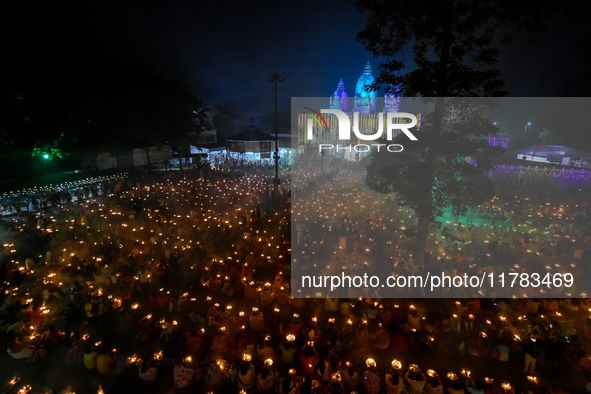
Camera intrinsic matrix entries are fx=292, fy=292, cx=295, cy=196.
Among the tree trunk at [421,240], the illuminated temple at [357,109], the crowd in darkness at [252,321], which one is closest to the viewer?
the crowd in darkness at [252,321]

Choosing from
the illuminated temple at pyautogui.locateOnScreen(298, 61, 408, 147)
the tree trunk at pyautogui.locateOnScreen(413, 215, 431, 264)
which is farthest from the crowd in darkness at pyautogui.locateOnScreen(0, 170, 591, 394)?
the illuminated temple at pyautogui.locateOnScreen(298, 61, 408, 147)

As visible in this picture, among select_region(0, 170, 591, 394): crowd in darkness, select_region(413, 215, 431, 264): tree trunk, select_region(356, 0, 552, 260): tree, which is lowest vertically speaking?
select_region(0, 170, 591, 394): crowd in darkness

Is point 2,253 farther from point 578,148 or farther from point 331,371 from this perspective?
point 578,148

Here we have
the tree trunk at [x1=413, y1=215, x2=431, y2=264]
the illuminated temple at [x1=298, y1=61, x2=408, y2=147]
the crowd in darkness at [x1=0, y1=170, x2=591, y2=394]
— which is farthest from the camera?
the illuminated temple at [x1=298, y1=61, x2=408, y2=147]

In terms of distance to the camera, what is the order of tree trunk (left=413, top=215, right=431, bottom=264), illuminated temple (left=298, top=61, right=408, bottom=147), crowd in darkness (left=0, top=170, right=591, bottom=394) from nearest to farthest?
crowd in darkness (left=0, top=170, right=591, bottom=394) → tree trunk (left=413, top=215, right=431, bottom=264) → illuminated temple (left=298, top=61, right=408, bottom=147)

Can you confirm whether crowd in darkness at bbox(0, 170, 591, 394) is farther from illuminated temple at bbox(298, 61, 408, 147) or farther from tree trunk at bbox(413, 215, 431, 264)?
illuminated temple at bbox(298, 61, 408, 147)

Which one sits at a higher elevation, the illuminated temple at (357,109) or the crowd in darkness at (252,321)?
the illuminated temple at (357,109)

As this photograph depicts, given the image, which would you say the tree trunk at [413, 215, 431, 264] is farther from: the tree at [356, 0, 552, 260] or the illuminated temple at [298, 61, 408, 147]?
the illuminated temple at [298, 61, 408, 147]

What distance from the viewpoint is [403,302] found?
8953 millimetres

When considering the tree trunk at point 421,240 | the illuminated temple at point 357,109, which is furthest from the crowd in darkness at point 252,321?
the illuminated temple at point 357,109

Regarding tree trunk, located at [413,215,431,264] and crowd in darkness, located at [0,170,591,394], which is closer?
crowd in darkness, located at [0,170,591,394]

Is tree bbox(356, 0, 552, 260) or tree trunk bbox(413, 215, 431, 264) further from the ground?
tree bbox(356, 0, 552, 260)

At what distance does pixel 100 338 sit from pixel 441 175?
10.8 meters

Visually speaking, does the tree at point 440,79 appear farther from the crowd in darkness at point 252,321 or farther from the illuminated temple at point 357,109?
the illuminated temple at point 357,109
